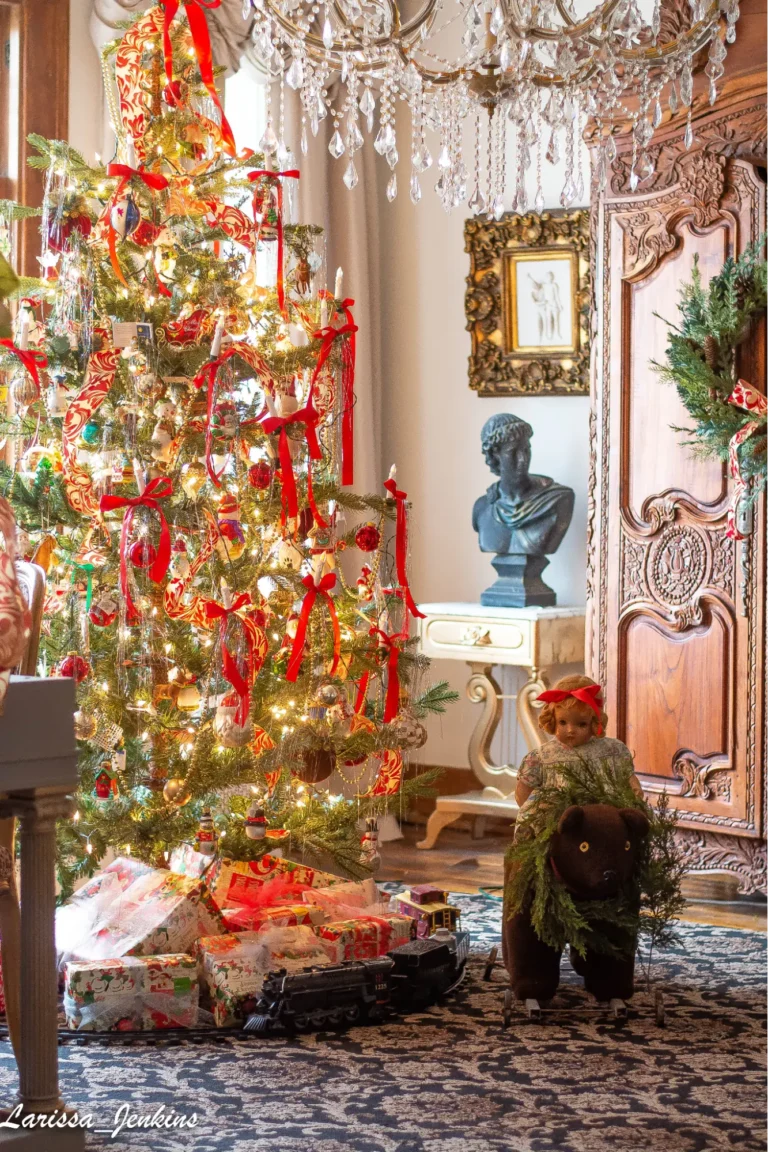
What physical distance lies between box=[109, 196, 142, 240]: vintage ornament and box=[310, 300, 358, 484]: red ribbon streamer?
53 cm

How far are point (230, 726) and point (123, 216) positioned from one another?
1.22m

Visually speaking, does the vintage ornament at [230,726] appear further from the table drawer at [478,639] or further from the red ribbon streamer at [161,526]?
the table drawer at [478,639]

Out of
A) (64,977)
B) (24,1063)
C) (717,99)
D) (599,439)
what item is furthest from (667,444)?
(24,1063)

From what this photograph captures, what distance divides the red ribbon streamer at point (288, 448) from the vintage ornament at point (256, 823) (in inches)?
28.0

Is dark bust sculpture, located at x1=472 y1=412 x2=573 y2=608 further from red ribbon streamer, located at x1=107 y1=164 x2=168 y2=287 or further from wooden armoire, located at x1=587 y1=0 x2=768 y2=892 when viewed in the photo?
red ribbon streamer, located at x1=107 y1=164 x2=168 y2=287

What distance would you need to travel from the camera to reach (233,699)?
11.4 feet

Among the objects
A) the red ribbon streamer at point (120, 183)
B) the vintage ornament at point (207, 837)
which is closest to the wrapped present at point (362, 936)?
the vintage ornament at point (207, 837)

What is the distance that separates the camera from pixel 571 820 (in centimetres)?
308

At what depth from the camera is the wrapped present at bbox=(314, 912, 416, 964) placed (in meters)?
3.40

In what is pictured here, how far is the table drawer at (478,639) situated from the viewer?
488 cm

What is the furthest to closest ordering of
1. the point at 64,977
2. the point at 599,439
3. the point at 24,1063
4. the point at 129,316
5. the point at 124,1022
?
the point at 599,439 → the point at 129,316 → the point at 64,977 → the point at 124,1022 → the point at 24,1063

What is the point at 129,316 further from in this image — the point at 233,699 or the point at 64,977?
the point at 64,977

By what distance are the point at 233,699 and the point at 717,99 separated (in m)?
2.26

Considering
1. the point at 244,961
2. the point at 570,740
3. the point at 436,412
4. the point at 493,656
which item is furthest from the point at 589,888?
the point at 436,412
